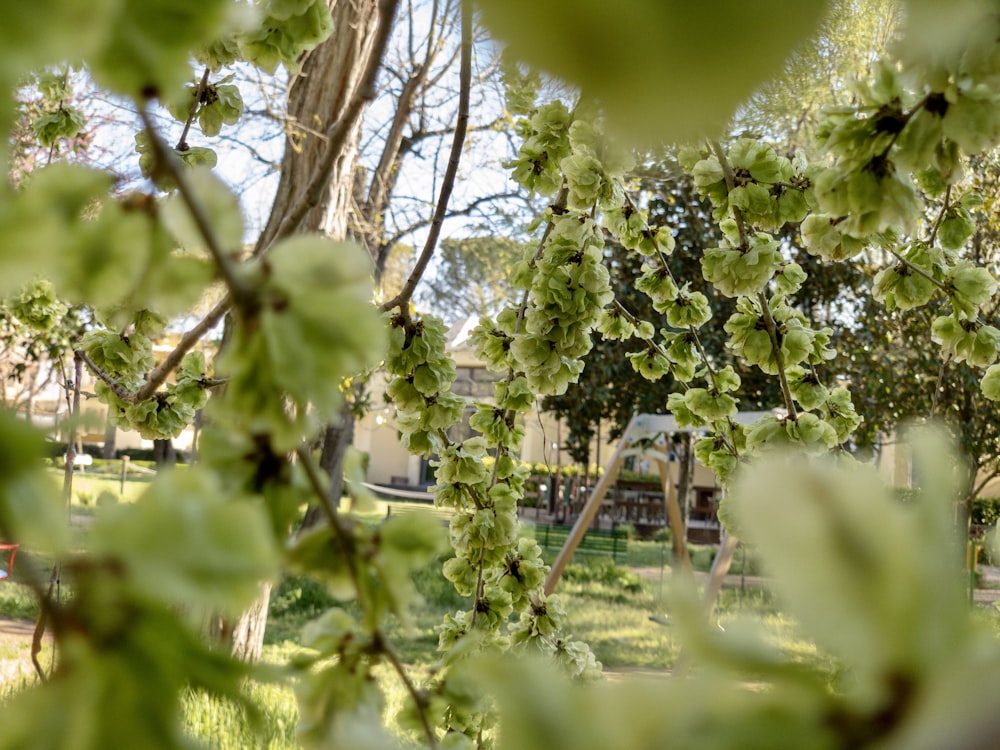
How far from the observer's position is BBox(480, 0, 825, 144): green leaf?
130mm

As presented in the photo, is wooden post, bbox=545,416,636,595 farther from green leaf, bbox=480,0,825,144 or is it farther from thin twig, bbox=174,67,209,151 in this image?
green leaf, bbox=480,0,825,144

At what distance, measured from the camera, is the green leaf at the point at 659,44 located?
13 cm

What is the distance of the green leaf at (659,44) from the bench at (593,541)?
682 cm

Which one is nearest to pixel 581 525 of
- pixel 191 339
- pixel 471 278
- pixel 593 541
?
pixel 191 339

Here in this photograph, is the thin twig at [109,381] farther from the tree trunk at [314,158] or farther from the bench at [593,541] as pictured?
the bench at [593,541]

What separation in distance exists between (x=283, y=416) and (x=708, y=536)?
27.6 ft

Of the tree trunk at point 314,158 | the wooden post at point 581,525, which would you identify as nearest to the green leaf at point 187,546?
the tree trunk at point 314,158

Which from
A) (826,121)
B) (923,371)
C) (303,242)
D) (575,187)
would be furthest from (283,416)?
(923,371)

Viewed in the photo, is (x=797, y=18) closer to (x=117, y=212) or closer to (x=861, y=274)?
(x=117, y=212)

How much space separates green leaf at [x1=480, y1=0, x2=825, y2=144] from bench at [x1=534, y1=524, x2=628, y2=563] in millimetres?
6823

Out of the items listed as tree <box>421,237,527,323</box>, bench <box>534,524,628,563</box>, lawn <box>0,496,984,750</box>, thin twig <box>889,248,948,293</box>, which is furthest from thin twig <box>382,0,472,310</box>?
bench <box>534,524,628,563</box>

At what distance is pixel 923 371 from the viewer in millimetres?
5375

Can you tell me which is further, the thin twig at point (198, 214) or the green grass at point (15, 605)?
the green grass at point (15, 605)

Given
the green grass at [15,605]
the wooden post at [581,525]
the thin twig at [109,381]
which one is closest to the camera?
the thin twig at [109,381]
